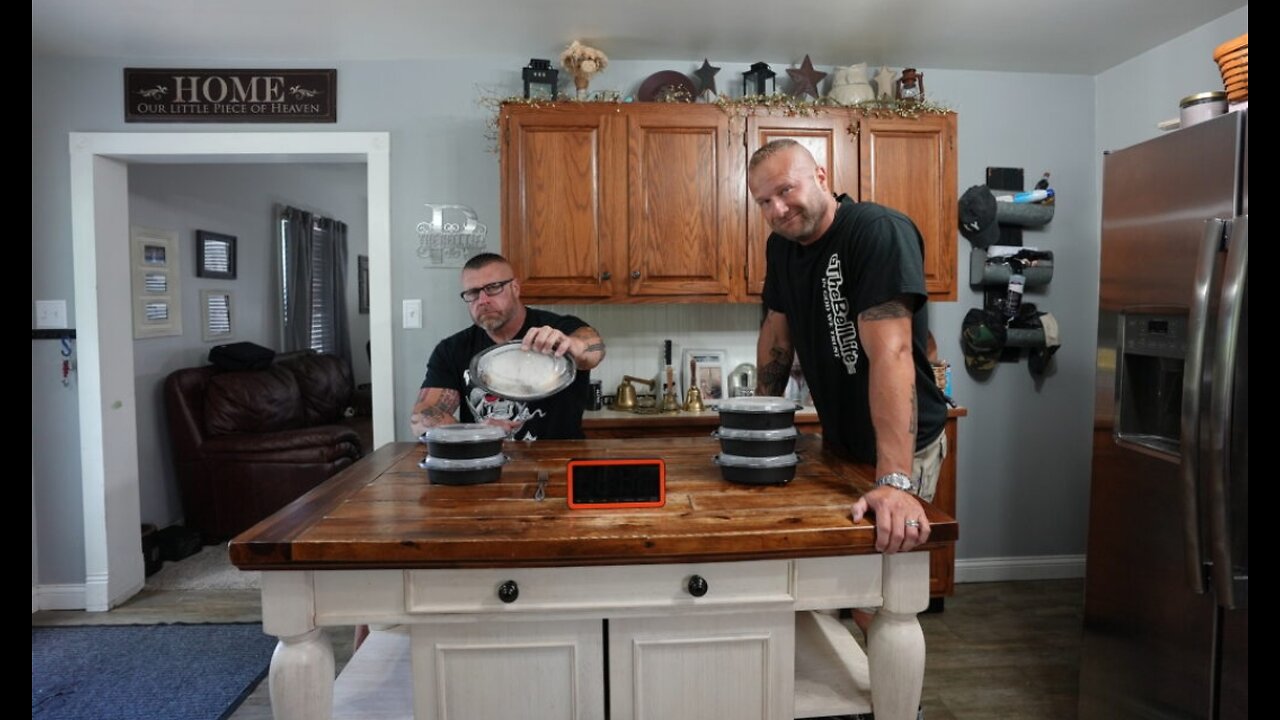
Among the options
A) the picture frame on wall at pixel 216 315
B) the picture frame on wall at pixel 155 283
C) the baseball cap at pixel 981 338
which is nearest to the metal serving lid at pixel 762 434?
the baseball cap at pixel 981 338

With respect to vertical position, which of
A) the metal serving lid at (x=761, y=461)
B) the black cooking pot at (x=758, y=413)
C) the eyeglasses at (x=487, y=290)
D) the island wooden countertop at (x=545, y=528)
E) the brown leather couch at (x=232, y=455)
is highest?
the eyeglasses at (x=487, y=290)

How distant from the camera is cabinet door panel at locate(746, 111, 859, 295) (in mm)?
3131

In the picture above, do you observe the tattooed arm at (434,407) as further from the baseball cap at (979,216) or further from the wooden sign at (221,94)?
the baseball cap at (979,216)

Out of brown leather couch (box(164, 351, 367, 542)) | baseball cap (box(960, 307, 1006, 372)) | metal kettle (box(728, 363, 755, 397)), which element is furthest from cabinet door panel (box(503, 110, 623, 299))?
brown leather couch (box(164, 351, 367, 542))

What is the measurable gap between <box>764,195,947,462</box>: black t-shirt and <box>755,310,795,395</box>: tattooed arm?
3 cm

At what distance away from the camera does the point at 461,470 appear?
1490mm

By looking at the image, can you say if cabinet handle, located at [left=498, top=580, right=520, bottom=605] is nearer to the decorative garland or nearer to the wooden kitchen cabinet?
the wooden kitchen cabinet

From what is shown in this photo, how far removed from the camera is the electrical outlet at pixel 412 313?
3406 mm

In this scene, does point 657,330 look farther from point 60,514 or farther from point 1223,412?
point 60,514

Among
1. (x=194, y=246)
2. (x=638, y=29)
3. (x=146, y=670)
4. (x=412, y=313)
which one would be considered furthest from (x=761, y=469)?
(x=194, y=246)

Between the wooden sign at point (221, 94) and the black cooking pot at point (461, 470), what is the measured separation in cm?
255

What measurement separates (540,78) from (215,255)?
123 inches

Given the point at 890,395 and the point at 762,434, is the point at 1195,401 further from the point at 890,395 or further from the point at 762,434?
the point at 762,434
